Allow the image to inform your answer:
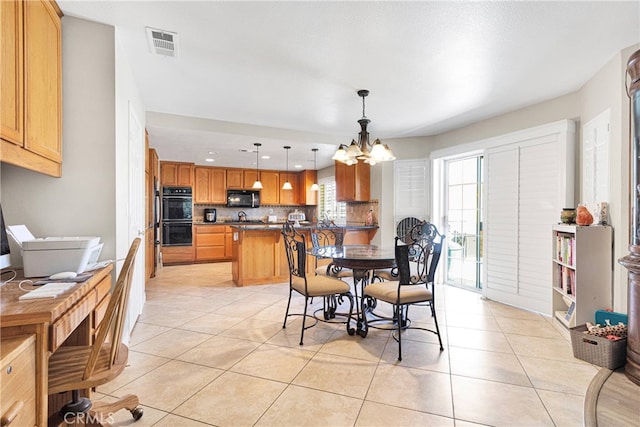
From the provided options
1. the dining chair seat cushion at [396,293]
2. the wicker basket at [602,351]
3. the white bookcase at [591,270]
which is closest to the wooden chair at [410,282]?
the dining chair seat cushion at [396,293]

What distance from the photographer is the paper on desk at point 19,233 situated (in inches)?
66.4

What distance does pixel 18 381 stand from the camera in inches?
37.3

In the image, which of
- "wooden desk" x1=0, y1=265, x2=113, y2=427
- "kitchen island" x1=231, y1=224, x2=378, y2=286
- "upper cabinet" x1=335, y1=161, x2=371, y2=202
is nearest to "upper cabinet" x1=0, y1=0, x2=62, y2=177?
"wooden desk" x1=0, y1=265, x2=113, y2=427

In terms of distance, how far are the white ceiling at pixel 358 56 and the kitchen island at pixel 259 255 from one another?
160cm

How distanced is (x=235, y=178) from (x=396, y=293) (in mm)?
6019

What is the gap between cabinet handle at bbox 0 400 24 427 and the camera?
87 centimetres

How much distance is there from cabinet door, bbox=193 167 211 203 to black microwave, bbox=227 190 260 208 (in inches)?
20.3

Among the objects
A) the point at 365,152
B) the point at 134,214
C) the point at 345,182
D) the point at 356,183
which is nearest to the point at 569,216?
the point at 365,152

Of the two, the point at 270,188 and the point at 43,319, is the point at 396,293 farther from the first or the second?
the point at 270,188

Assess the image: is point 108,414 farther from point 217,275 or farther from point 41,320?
point 217,275

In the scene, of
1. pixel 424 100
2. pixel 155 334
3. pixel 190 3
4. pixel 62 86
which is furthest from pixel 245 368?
pixel 424 100

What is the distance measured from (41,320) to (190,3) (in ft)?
6.10

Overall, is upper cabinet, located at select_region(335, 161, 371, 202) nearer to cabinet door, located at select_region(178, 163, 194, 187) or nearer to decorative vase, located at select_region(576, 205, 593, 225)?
decorative vase, located at select_region(576, 205, 593, 225)

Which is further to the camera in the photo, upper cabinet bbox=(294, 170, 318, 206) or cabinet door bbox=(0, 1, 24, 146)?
upper cabinet bbox=(294, 170, 318, 206)
